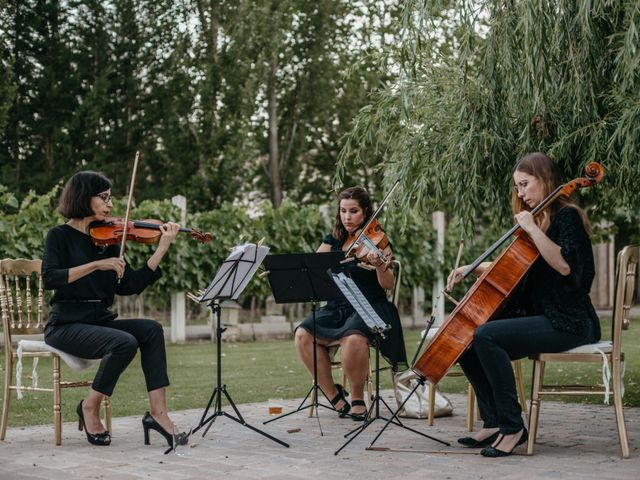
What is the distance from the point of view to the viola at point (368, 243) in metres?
5.83

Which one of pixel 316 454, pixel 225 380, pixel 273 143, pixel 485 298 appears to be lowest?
pixel 225 380

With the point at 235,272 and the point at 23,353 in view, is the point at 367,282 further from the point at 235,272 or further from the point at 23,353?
the point at 23,353

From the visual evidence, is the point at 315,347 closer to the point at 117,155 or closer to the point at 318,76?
the point at 117,155

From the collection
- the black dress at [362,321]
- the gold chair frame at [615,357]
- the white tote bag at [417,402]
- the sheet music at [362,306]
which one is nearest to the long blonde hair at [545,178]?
the gold chair frame at [615,357]

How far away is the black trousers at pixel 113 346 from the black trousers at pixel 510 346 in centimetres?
180

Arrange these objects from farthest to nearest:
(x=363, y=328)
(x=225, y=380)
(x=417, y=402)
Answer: (x=225, y=380)
(x=417, y=402)
(x=363, y=328)

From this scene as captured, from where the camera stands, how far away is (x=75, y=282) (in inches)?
216

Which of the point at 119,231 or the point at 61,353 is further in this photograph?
the point at 119,231

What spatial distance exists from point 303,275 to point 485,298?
1.28 meters

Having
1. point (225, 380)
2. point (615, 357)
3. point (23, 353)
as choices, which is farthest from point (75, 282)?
point (225, 380)

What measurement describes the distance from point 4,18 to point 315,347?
12.5 metres

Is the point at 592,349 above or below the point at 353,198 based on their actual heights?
below

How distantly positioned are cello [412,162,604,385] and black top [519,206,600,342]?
0.46ft

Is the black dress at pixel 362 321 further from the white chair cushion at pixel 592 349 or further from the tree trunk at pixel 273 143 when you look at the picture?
the tree trunk at pixel 273 143
